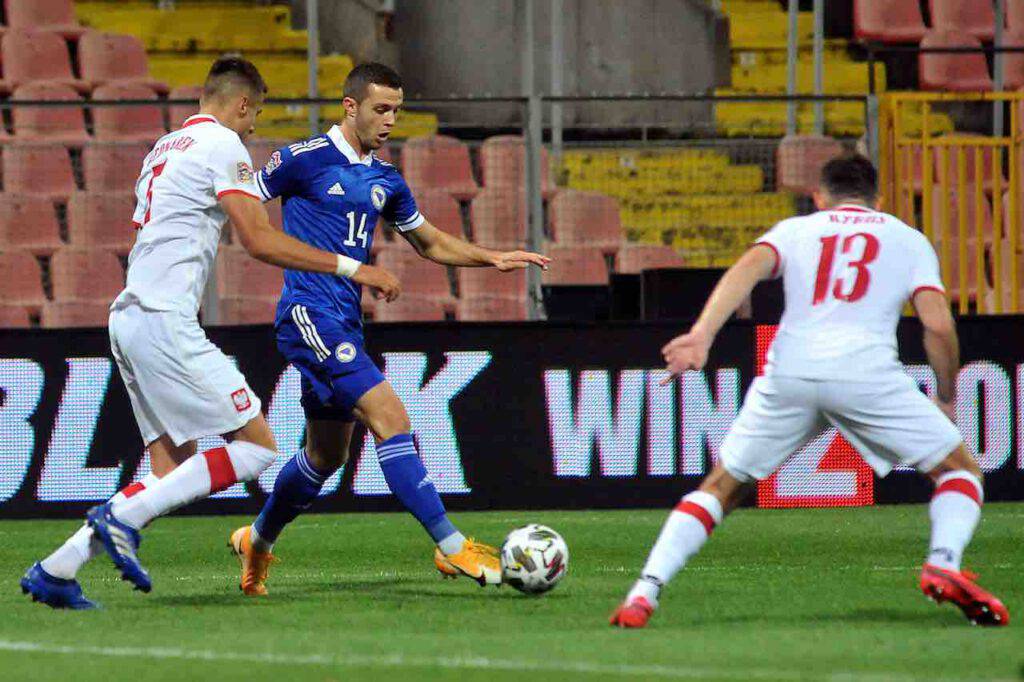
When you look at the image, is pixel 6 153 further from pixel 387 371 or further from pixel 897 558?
pixel 897 558

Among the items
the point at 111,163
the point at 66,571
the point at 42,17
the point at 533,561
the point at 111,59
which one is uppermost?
the point at 42,17

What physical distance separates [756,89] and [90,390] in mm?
8046

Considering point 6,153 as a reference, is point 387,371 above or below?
below

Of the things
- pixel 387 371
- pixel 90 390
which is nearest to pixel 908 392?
pixel 387 371

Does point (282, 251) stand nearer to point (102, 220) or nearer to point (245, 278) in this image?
point (245, 278)

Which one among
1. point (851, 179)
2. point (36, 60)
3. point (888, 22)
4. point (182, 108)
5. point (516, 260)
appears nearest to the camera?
point (851, 179)

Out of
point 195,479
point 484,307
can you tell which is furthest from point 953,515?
point 484,307

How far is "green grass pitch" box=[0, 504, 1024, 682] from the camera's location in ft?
17.4

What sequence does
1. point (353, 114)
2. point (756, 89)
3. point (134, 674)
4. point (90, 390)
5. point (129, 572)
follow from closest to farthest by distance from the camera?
point (134, 674)
point (129, 572)
point (353, 114)
point (90, 390)
point (756, 89)

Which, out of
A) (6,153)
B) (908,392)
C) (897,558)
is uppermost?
(6,153)

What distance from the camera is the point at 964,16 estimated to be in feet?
57.3

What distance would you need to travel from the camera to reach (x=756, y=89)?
16969 millimetres

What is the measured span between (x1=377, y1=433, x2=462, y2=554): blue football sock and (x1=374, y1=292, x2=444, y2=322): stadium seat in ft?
17.4

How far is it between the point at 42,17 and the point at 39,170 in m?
4.04
